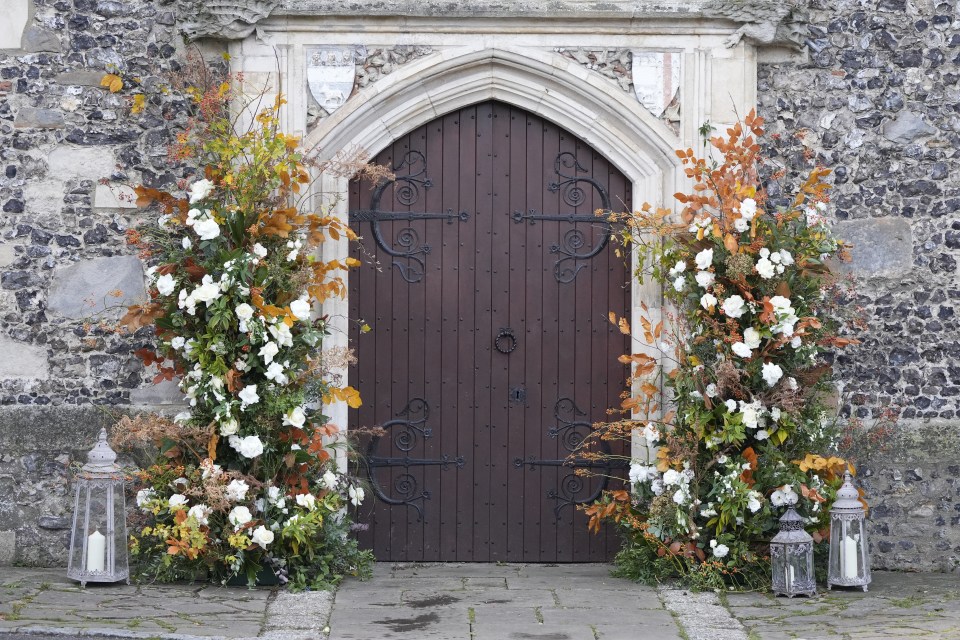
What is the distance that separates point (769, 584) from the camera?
5.60 meters

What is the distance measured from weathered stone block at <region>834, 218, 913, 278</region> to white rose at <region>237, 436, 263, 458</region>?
2967 mm

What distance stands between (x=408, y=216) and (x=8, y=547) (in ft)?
8.29

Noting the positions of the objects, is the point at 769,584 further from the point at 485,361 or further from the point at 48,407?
the point at 48,407

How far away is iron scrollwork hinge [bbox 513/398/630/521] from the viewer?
632 centimetres

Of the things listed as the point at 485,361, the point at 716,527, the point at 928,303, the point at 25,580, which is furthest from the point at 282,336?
the point at 928,303

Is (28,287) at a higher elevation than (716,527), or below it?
higher

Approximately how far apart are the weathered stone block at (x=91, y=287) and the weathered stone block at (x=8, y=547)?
1.09 metres

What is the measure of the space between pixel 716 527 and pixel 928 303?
163 cm

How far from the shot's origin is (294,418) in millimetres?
5504

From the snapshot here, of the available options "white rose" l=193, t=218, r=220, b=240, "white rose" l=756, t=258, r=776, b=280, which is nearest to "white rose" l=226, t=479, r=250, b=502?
"white rose" l=193, t=218, r=220, b=240

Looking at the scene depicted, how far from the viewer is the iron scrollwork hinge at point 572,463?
632 centimetres

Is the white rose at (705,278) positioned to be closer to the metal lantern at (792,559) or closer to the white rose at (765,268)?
the white rose at (765,268)

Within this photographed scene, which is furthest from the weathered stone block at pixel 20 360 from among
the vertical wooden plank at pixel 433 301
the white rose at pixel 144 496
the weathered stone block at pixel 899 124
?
the weathered stone block at pixel 899 124

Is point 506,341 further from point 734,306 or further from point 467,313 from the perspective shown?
point 734,306
